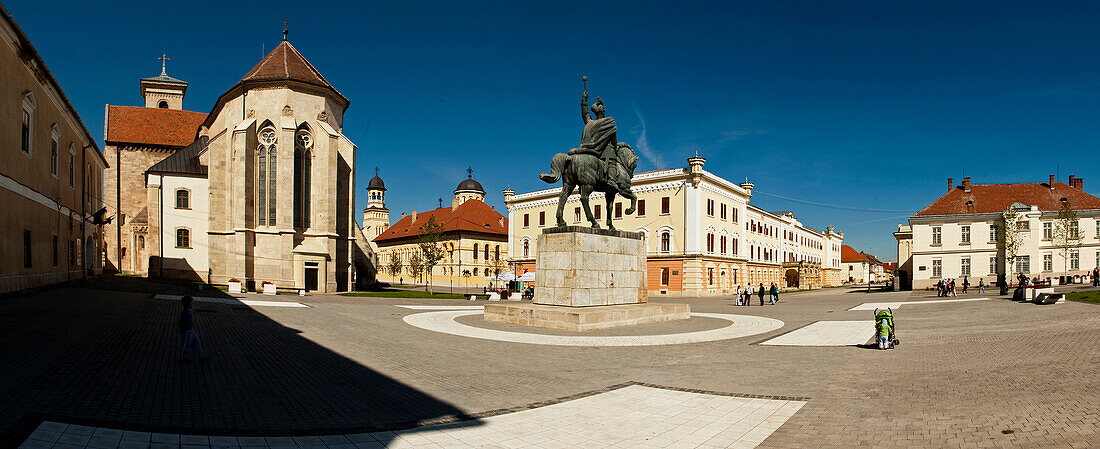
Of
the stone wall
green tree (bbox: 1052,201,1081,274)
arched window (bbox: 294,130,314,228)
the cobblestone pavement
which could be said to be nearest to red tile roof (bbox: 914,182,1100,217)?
green tree (bbox: 1052,201,1081,274)

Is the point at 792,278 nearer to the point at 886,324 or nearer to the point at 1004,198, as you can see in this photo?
the point at 1004,198

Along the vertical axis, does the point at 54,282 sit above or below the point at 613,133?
below

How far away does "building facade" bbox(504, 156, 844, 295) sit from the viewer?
49688 millimetres

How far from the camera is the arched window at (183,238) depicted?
4075 centimetres

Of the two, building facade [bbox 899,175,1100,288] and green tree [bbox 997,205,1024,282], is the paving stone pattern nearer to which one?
green tree [bbox 997,205,1024,282]

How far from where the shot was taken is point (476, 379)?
30.3 feet

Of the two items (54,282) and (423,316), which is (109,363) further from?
(54,282)

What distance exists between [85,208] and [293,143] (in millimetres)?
12604

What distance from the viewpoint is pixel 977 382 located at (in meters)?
8.69

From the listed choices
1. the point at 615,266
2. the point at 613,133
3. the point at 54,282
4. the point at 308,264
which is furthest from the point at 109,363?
the point at 308,264

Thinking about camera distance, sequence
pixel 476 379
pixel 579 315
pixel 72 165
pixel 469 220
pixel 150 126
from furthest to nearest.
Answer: pixel 469 220, pixel 150 126, pixel 72 165, pixel 579 315, pixel 476 379

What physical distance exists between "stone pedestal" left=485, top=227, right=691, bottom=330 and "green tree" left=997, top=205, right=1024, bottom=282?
41.4 meters

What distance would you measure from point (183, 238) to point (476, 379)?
135 feet

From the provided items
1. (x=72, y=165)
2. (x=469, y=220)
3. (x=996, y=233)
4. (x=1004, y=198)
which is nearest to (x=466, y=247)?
(x=469, y=220)
